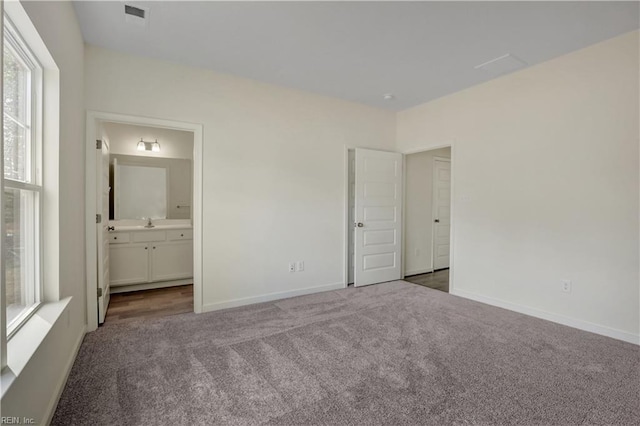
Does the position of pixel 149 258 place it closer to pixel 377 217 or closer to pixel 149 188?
pixel 149 188

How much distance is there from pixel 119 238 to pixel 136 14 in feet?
9.05

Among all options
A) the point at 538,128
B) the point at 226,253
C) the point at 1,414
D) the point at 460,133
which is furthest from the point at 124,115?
the point at 538,128

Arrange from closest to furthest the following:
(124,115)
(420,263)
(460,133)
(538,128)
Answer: (124,115) < (538,128) < (460,133) < (420,263)

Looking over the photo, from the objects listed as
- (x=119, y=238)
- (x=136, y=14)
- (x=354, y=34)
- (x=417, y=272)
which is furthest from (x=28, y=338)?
(x=417, y=272)

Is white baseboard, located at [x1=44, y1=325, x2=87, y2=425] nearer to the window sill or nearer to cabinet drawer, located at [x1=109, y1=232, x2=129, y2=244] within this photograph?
the window sill

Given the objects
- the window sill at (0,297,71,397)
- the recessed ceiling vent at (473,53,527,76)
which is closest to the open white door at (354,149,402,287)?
the recessed ceiling vent at (473,53,527,76)

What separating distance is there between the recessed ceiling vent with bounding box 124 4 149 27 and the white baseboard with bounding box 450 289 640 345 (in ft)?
14.3

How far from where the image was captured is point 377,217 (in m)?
4.60

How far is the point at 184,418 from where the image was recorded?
5.63 ft

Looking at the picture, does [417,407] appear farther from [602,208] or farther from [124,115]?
[124,115]

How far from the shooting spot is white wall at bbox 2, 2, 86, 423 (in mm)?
1448

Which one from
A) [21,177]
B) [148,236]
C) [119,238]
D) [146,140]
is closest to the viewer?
[21,177]

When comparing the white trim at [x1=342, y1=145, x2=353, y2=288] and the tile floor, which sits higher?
the white trim at [x1=342, y1=145, x2=353, y2=288]

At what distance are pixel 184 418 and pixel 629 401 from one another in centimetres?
259
